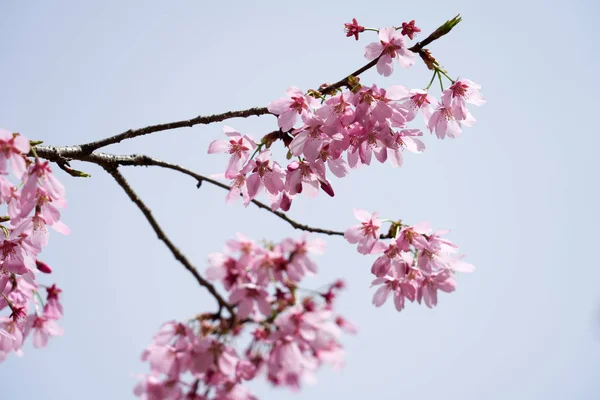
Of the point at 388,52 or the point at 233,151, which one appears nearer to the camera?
Result: the point at 388,52

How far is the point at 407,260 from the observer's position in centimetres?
270

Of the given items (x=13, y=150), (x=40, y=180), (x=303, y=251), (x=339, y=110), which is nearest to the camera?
(x=13, y=150)

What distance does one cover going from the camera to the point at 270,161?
2.39 metres

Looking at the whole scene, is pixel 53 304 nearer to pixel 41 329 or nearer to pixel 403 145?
pixel 41 329

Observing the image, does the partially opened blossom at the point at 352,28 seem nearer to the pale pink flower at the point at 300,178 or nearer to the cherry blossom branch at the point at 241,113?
the cherry blossom branch at the point at 241,113

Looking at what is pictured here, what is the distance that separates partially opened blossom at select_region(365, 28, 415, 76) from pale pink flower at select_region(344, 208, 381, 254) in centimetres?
94

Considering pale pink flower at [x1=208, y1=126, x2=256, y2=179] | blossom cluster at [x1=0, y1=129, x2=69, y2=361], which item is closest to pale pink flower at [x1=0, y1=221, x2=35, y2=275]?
blossom cluster at [x1=0, y1=129, x2=69, y2=361]

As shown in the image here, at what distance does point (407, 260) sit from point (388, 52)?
4.01 ft

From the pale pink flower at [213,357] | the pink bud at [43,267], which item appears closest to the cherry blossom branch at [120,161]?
the pink bud at [43,267]

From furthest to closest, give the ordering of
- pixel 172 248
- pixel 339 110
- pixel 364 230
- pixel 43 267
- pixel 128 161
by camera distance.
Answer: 1. pixel 172 248
2. pixel 43 267
3. pixel 364 230
4. pixel 128 161
5. pixel 339 110

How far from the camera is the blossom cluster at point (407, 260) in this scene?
269 cm

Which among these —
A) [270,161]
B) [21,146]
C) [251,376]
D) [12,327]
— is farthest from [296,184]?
[12,327]

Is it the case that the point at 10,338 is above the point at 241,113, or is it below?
below

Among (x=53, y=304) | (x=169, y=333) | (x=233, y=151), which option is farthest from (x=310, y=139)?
(x=53, y=304)
